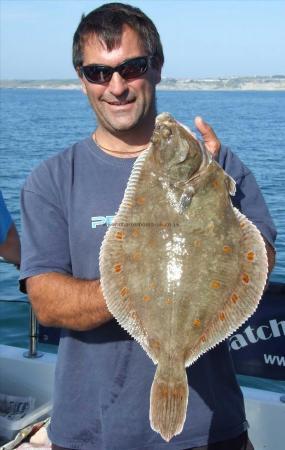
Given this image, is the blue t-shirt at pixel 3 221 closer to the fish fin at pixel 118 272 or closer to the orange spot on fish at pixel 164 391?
the fish fin at pixel 118 272

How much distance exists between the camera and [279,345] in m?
4.93

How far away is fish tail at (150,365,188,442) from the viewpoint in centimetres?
264

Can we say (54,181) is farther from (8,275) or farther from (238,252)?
(8,275)

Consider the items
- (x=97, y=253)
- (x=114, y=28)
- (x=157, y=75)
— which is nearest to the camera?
(x=97, y=253)

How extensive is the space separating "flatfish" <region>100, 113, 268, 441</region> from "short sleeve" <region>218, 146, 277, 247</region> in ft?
1.22

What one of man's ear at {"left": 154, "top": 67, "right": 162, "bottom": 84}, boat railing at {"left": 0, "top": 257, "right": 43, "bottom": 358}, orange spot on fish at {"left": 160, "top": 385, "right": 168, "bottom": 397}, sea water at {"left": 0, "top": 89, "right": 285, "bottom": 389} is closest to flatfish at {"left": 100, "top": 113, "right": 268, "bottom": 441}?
orange spot on fish at {"left": 160, "top": 385, "right": 168, "bottom": 397}

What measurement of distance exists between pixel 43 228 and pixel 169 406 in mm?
1018

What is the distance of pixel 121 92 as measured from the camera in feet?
10.0

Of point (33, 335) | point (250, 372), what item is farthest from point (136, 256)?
point (33, 335)

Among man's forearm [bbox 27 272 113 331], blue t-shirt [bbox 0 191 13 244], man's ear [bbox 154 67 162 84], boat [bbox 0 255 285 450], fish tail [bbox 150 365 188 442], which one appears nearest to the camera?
fish tail [bbox 150 365 188 442]

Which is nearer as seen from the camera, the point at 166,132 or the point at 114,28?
the point at 166,132

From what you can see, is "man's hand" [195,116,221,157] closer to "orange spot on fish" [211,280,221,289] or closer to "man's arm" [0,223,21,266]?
"orange spot on fish" [211,280,221,289]

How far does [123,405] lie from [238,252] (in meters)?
0.92

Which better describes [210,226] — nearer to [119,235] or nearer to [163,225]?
[163,225]
